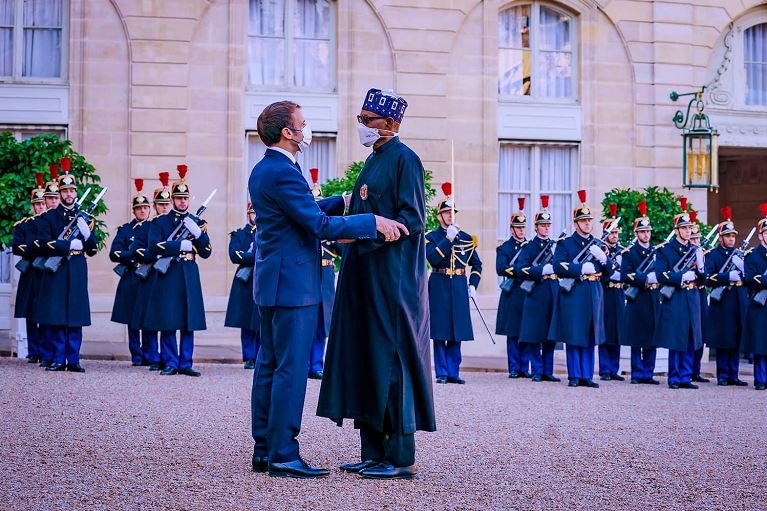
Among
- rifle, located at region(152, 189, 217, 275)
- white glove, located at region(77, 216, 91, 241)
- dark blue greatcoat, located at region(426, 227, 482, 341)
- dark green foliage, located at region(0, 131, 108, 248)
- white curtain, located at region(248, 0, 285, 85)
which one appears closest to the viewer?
white glove, located at region(77, 216, 91, 241)

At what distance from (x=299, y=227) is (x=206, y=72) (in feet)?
39.2

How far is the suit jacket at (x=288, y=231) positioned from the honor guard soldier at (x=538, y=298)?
7676 millimetres

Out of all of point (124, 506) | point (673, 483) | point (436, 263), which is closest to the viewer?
point (124, 506)

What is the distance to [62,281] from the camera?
13.4 m

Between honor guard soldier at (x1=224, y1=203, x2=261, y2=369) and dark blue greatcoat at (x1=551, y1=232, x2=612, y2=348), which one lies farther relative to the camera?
honor guard soldier at (x1=224, y1=203, x2=261, y2=369)

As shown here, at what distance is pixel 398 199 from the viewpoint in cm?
706

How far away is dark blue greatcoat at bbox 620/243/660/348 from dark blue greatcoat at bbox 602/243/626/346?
2.6 inches

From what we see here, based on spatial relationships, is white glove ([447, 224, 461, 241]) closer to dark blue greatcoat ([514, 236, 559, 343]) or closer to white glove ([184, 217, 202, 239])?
dark blue greatcoat ([514, 236, 559, 343])

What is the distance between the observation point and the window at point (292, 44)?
19078 millimetres

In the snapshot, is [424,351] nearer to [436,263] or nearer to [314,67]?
[436,263]

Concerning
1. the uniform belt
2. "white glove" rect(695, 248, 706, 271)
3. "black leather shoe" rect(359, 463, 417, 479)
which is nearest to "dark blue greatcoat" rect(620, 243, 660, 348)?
"white glove" rect(695, 248, 706, 271)

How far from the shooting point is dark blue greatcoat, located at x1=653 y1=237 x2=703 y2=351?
47.0ft

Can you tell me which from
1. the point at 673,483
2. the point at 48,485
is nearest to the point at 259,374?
the point at 48,485

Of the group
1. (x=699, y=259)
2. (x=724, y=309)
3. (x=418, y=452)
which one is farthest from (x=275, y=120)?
(x=724, y=309)
